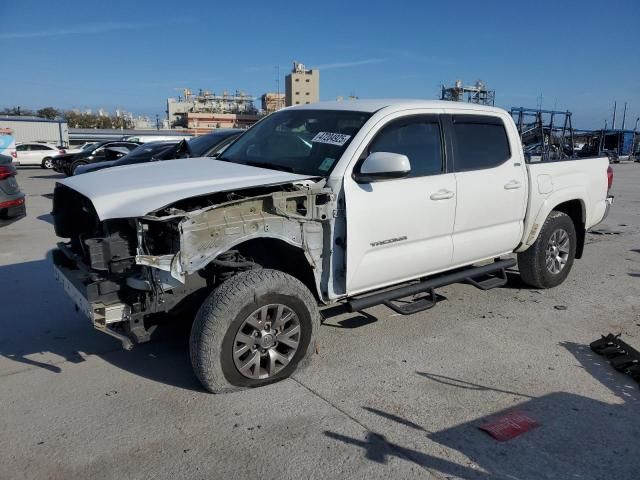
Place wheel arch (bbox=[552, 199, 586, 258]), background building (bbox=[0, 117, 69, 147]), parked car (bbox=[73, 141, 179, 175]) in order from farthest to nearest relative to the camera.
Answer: background building (bbox=[0, 117, 69, 147]) < parked car (bbox=[73, 141, 179, 175]) < wheel arch (bbox=[552, 199, 586, 258])

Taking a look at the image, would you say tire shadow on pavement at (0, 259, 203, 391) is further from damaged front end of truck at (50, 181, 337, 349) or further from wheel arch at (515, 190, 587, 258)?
wheel arch at (515, 190, 587, 258)

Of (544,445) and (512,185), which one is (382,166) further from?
(544,445)

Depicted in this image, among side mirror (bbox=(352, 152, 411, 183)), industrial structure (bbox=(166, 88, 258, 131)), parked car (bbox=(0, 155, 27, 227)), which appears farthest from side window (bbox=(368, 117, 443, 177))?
industrial structure (bbox=(166, 88, 258, 131))

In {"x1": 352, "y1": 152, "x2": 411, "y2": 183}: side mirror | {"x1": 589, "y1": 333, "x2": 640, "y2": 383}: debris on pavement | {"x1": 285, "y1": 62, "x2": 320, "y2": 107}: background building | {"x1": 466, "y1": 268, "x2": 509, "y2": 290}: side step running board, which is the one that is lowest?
{"x1": 589, "y1": 333, "x2": 640, "y2": 383}: debris on pavement

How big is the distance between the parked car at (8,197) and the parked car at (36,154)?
2533 cm

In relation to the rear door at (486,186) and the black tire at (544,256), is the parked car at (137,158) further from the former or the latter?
the black tire at (544,256)

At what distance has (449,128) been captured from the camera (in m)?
4.68

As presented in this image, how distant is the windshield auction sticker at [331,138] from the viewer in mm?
4109

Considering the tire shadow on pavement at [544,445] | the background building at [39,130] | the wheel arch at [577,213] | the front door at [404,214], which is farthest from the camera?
the background building at [39,130]

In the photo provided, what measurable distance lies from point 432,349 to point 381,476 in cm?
176

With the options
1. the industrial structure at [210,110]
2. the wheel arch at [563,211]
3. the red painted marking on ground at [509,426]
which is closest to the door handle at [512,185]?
the wheel arch at [563,211]

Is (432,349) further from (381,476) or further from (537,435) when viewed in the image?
(381,476)

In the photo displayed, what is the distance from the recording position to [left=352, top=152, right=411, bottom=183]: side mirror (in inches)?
147

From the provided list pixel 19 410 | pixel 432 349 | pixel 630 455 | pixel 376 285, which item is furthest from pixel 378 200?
pixel 19 410
